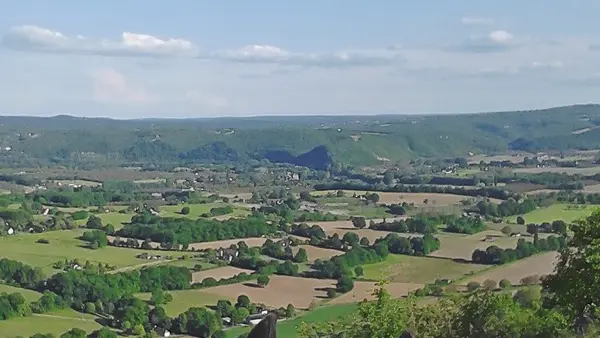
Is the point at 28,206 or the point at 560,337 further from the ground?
the point at 560,337

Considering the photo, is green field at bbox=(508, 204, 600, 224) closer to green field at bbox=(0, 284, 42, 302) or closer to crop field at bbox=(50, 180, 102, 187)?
green field at bbox=(0, 284, 42, 302)

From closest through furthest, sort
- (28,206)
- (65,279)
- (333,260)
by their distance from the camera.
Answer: (65,279), (333,260), (28,206)

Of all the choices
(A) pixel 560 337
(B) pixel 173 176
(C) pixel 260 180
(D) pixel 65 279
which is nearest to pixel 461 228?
(D) pixel 65 279

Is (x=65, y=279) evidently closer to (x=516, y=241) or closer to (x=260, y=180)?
(x=516, y=241)

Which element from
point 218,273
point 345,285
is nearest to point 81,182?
point 218,273

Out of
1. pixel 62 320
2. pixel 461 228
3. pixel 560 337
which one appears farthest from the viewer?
pixel 461 228

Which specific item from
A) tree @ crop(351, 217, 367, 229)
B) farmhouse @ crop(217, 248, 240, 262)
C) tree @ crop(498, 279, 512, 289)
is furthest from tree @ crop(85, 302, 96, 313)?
tree @ crop(351, 217, 367, 229)
